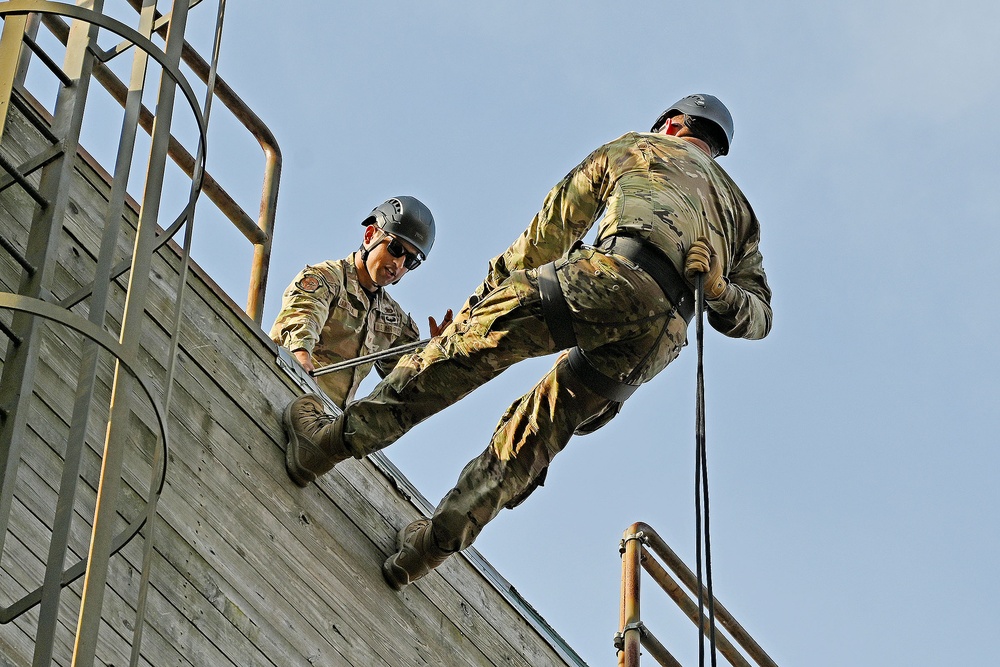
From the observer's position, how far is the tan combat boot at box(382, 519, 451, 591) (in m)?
6.96

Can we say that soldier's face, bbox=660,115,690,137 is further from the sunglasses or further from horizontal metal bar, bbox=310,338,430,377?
the sunglasses

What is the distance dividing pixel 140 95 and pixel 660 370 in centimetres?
302

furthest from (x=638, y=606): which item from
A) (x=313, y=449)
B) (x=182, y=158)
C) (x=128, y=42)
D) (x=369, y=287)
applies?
(x=128, y=42)

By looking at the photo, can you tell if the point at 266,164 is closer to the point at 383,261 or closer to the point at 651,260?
the point at 383,261

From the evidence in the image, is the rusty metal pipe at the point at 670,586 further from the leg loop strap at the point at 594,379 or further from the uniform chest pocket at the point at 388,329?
the uniform chest pocket at the point at 388,329

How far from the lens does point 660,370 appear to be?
6.92 metres

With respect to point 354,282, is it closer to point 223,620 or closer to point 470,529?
point 470,529

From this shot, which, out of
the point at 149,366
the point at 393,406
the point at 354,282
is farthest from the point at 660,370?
the point at 354,282

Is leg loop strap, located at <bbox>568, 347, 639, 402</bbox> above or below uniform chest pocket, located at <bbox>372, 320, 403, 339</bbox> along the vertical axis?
below

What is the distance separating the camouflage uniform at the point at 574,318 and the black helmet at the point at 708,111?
13.5 inches

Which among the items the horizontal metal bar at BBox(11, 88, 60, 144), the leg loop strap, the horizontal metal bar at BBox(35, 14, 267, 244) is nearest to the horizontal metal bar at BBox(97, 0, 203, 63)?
the horizontal metal bar at BBox(11, 88, 60, 144)

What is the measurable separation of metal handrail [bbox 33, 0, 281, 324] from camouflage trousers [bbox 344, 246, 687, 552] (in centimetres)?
111

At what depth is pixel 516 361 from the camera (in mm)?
6715

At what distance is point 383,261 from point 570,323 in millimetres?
3051
